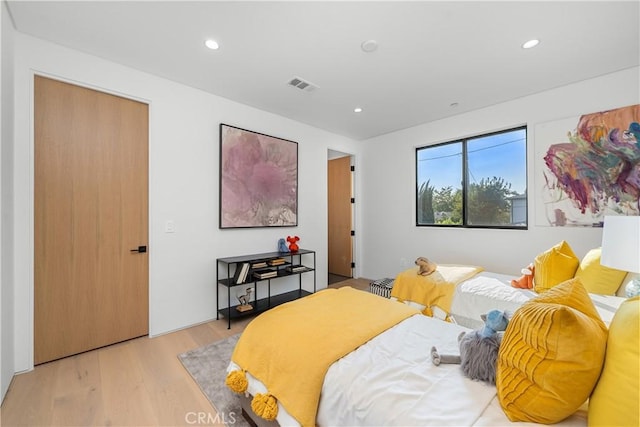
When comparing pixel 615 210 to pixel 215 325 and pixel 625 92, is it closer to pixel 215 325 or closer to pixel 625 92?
pixel 625 92

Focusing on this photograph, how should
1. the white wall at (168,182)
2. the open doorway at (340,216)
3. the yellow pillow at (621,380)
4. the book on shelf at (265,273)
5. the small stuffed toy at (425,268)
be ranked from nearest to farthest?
1. the yellow pillow at (621,380)
2. the white wall at (168,182)
3. the small stuffed toy at (425,268)
4. the book on shelf at (265,273)
5. the open doorway at (340,216)

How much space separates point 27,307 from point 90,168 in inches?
47.7

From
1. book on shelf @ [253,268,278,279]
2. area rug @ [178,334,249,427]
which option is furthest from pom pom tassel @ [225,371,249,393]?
book on shelf @ [253,268,278,279]

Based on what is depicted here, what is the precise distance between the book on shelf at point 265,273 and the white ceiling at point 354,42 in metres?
2.13

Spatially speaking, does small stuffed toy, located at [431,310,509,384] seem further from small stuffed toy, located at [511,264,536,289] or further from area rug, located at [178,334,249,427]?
small stuffed toy, located at [511,264,536,289]

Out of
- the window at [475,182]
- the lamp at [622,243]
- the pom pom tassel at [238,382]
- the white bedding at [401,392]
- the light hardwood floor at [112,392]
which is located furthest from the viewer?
the window at [475,182]

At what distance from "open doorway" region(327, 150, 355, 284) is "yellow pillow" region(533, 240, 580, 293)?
2915mm

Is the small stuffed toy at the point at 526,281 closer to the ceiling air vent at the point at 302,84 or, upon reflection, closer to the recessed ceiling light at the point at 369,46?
the recessed ceiling light at the point at 369,46

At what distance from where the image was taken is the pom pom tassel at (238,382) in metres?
1.44

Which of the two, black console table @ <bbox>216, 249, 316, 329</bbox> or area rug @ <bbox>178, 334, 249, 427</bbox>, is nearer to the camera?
area rug @ <bbox>178, 334, 249, 427</bbox>

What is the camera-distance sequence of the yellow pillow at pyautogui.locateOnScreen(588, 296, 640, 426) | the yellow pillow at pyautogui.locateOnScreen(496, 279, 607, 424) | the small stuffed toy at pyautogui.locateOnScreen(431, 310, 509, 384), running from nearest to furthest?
the yellow pillow at pyautogui.locateOnScreen(588, 296, 640, 426) → the yellow pillow at pyautogui.locateOnScreen(496, 279, 607, 424) → the small stuffed toy at pyautogui.locateOnScreen(431, 310, 509, 384)

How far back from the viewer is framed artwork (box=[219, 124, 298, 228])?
3121 mm

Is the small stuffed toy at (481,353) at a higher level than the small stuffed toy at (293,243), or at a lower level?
lower

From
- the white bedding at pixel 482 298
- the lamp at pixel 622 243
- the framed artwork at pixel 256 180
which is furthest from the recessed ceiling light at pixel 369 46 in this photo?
the white bedding at pixel 482 298
